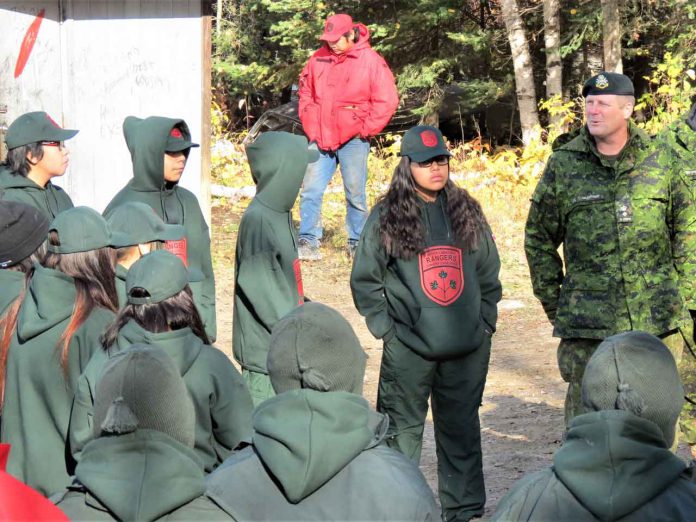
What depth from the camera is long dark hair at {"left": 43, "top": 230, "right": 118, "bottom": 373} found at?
160 inches

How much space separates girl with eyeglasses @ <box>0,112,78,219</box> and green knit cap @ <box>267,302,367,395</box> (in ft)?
12.0

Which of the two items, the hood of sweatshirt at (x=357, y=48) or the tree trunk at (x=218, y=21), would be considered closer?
the hood of sweatshirt at (x=357, y=48)

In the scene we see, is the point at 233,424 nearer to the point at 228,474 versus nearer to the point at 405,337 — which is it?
the point at 228,474

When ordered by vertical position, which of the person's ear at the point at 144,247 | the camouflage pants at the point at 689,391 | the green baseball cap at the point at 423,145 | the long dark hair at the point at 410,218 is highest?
the green baseball cap at the point at 423,145

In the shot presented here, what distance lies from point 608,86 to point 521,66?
11.8 m

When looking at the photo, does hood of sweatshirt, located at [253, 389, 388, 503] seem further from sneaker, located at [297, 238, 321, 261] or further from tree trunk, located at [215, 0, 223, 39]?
tree trunk, located at [215, 0, 223, 39]

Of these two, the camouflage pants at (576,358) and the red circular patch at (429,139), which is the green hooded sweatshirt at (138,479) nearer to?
the camouflage pants at (576,358)

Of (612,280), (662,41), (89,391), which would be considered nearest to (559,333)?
(612,280)

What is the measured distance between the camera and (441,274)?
5.28 metres

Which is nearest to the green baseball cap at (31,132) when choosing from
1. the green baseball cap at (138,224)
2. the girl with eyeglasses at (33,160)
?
the girl with eyeglasses at (33,160)

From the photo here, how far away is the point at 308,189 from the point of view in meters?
11.0

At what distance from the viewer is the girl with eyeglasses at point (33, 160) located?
6312 millimetres

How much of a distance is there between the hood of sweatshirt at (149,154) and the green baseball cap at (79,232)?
1.64 metres

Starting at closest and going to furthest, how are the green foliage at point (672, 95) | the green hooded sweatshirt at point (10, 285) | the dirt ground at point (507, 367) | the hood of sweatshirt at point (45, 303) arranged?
the hood of sweatshirt at point (45, 303), the green hooded sweatshirt at point (10, 285), the dirt ground at point (507, 367), the green foliage at point (672, 95)
